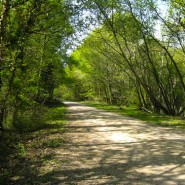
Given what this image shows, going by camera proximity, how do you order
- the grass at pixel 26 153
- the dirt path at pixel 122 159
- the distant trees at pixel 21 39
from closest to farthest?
the dirt path at pixel 122 159 < the grass at pixel 26 153 < the distant trees at pixel 21 39

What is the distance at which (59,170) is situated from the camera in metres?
8.10

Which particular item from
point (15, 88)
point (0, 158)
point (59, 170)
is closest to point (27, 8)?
point (15, 88)

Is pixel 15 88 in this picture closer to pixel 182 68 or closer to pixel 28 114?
pixel 28 114

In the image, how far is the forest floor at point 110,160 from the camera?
7.14 metres

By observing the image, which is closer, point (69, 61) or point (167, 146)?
point (167, 146)

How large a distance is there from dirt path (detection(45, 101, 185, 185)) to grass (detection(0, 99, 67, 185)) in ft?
1.63

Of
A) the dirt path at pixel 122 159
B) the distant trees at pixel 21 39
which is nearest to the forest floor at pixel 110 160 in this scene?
the dirt path at pixel 122 159

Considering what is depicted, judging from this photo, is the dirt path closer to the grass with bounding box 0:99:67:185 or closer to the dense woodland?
the grass with bounding box 0:99:67:185

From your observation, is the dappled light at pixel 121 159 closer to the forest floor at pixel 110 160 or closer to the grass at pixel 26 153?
the forest floor at pixel 110 160

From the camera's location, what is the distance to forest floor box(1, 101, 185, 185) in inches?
281

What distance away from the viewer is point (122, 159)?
29.4ft

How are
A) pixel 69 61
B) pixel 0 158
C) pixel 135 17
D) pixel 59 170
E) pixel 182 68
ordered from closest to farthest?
pixel 59 170 < pixel 0 158 < pixel 135 17 < pixel 69 61 < pixel 182 68

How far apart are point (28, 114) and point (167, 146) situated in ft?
30.2

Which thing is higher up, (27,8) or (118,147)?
(27,8)
